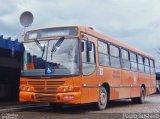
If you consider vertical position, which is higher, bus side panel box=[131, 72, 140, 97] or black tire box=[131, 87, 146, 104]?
bus side panel box=[131, 72, 140, 97]

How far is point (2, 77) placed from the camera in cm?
2497

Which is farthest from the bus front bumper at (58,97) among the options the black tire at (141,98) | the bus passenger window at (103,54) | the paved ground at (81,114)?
the black tire at (141,98)

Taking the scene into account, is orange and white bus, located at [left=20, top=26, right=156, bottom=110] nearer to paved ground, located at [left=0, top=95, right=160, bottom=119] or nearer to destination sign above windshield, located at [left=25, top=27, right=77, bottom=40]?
destination sign above windshield, located at [left=25, top=27, right=77, bottom=40]

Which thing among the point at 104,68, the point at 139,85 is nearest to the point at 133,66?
the point at 139,85

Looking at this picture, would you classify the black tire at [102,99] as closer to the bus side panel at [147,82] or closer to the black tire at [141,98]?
the black tire at [141,98]

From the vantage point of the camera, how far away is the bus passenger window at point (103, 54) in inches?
613

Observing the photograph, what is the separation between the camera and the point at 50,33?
1434 cm

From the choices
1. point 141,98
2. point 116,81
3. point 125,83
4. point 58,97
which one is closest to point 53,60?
point 58,97

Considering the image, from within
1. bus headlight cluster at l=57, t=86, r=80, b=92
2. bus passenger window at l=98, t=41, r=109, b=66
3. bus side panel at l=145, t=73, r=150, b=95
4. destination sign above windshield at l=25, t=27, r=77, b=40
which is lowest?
bus headlight cluster at l=57, t=86, r=80, b=92

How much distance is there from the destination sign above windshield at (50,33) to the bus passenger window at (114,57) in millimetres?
3498

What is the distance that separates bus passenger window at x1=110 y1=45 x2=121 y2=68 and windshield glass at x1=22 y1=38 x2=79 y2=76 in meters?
3.66

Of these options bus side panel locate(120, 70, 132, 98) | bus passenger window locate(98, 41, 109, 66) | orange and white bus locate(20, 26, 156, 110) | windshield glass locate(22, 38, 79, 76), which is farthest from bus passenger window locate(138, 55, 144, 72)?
windshield glass locate(22, 38, 79, 76)

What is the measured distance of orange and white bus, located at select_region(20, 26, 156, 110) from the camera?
1345 centimetres

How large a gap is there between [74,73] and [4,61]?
36.9 feet
